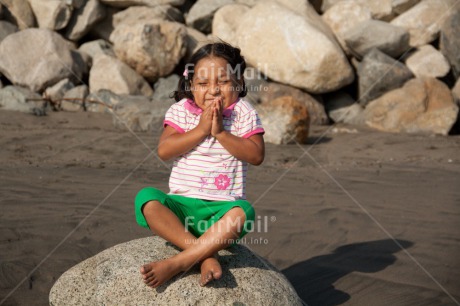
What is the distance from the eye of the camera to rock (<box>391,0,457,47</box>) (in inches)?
446

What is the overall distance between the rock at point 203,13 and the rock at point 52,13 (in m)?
2.32

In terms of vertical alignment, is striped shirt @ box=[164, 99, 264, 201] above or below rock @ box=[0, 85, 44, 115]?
above

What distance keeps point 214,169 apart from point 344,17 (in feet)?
27.8

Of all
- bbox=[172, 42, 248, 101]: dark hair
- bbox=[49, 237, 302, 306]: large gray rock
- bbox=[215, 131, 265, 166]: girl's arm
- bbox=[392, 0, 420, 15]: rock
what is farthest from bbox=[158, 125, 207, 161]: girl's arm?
bbox=[392, 0, 420, 15]: rock

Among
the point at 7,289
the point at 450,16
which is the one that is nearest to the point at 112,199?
the point at 7,289

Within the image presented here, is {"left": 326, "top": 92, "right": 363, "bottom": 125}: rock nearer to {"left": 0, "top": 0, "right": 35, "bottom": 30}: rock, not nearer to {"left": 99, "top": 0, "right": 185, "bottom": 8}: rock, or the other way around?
{"left": 99, "top": 0, "right": 185, "bottom": 8}: rock

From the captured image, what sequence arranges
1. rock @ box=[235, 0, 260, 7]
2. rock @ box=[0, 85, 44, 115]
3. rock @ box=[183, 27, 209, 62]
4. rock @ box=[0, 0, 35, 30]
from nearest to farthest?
rock @ box=[0, 85, 44, 115]
rock @ box=[183, 27, 209, 62]
rock @ box=[0, 0, 35, 30]
rock @ box=[235, 0, 260, 7]

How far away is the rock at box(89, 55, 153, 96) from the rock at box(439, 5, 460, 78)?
5287mm

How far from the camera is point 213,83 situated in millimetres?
3719

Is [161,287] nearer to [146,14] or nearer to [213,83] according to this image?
[213,83]

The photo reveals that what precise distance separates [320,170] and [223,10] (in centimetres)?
522

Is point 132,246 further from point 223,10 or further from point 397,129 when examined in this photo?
point 223,10

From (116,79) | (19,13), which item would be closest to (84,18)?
(19,13)

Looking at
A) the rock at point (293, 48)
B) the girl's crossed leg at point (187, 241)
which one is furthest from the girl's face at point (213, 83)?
the rock at point (293, 48)
